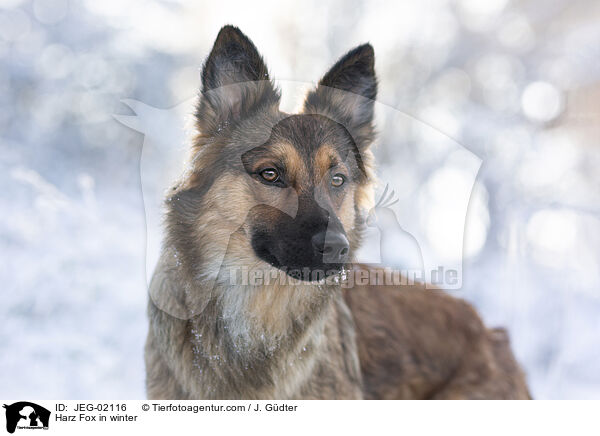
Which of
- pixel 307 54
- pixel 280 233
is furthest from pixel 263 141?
pixel 307 54

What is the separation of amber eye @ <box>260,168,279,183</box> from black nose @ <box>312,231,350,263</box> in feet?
1.18

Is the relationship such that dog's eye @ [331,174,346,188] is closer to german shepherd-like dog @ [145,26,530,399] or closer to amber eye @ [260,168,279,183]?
german shepherd-like dog @ [145,26,530,399]

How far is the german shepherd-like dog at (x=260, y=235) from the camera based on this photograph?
2096mm

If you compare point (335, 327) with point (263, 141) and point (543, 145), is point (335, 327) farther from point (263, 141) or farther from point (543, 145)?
point (543, 145)

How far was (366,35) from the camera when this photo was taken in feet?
9.70

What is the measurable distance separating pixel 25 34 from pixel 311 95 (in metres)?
2.13

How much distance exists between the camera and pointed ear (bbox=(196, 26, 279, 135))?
2.05 meters
